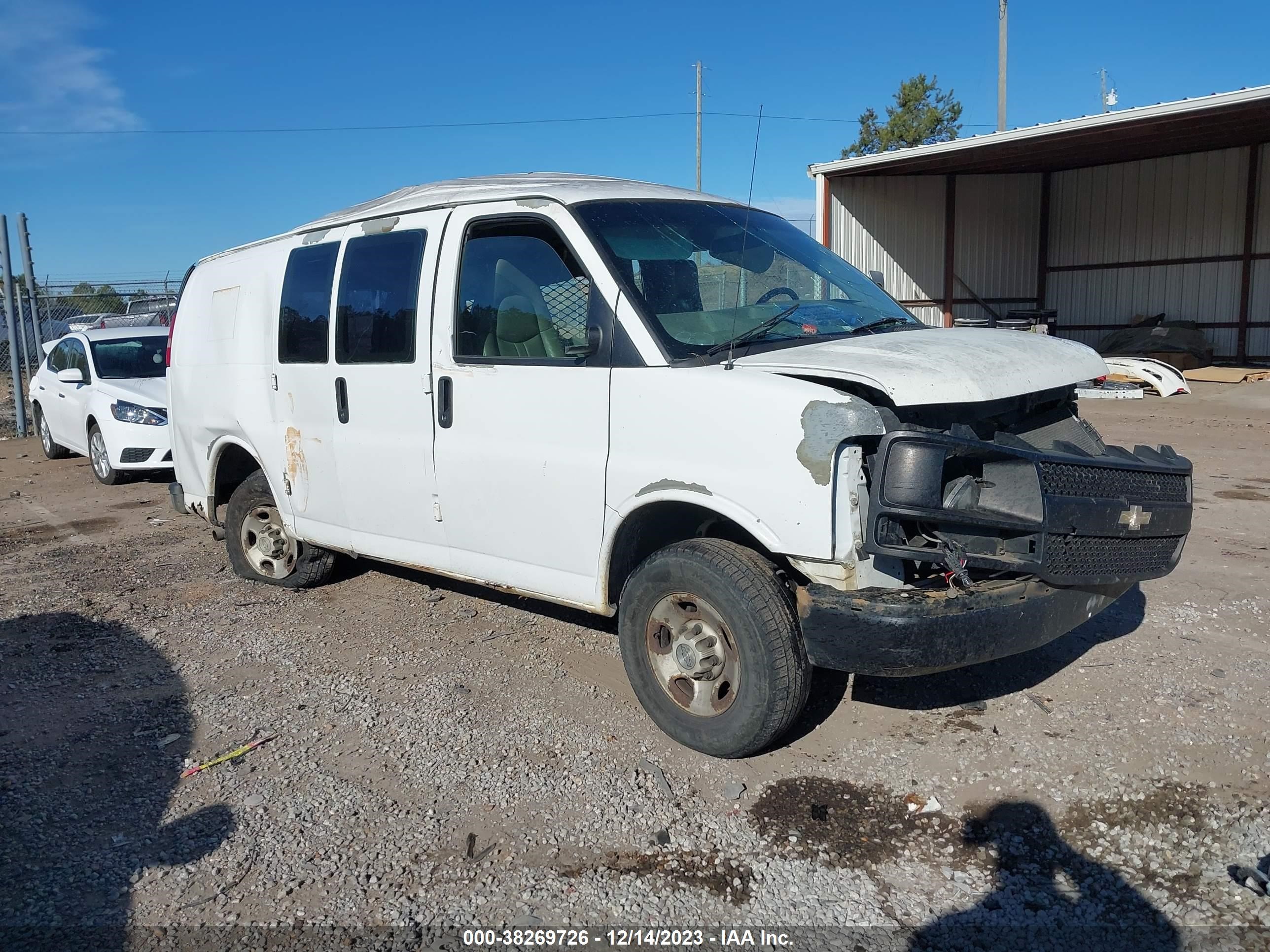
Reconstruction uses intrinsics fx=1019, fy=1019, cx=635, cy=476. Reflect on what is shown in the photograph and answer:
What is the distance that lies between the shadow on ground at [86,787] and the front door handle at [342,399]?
150 centimetres

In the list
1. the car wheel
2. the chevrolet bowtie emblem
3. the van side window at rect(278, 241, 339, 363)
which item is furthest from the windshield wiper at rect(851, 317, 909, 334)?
the car wheel

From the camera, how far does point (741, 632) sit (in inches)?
141

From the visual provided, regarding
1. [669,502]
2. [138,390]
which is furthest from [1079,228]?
[669,502]

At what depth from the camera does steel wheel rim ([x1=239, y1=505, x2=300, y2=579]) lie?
6.20 metres

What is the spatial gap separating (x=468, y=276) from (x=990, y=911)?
3.19m

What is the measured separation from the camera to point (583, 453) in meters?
4.05

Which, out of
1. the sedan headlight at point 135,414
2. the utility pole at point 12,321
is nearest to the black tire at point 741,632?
the sedan headlight at point 135,414

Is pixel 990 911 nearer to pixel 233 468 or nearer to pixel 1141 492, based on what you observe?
pixel 1141 492

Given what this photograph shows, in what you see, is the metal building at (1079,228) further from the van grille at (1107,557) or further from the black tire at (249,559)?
the van grille at (1107,557)

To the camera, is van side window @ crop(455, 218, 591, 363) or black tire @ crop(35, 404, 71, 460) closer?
van side window @ crop(455, 218, 591, 363)

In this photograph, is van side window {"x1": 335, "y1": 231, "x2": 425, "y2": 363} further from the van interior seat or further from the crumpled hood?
the crumpled hood

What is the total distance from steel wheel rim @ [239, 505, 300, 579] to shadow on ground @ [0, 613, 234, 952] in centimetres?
96

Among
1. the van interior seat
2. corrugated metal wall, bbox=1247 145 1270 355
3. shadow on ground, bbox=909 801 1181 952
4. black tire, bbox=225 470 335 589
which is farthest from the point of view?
corrugated metal wall, bbox=1247 145 1270 355

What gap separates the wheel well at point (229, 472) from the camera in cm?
630
